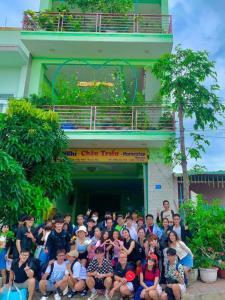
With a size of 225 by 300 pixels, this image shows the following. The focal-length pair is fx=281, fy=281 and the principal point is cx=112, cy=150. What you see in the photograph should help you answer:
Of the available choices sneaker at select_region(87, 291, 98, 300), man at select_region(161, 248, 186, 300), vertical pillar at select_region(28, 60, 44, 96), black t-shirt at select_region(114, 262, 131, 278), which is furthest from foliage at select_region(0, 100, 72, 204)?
man at select_region(161, 248, 186, 300)

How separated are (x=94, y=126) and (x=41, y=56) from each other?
151 inches

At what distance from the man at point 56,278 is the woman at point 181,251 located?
2052 mm

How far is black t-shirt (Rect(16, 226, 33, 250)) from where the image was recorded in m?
5.46

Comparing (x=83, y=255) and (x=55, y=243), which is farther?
(x=83, y=255)

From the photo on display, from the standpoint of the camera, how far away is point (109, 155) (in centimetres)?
951

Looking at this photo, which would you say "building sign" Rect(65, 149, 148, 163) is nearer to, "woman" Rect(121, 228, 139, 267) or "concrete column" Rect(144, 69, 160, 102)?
"concrete column" Rect(144, 69, 160, 102)

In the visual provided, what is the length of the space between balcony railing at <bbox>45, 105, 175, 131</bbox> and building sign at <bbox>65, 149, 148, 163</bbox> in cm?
92

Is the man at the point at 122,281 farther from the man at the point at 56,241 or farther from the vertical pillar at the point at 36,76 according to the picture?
the vertical pillar at the point at 36,76

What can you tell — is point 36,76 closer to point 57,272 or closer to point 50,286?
point 57,272

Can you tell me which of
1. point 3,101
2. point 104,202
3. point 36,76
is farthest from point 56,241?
point 104,202

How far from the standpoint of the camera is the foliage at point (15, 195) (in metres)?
5.84

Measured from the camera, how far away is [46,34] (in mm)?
9758

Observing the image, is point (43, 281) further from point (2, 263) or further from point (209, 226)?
point (209, 226)

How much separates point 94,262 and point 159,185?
4419mm
